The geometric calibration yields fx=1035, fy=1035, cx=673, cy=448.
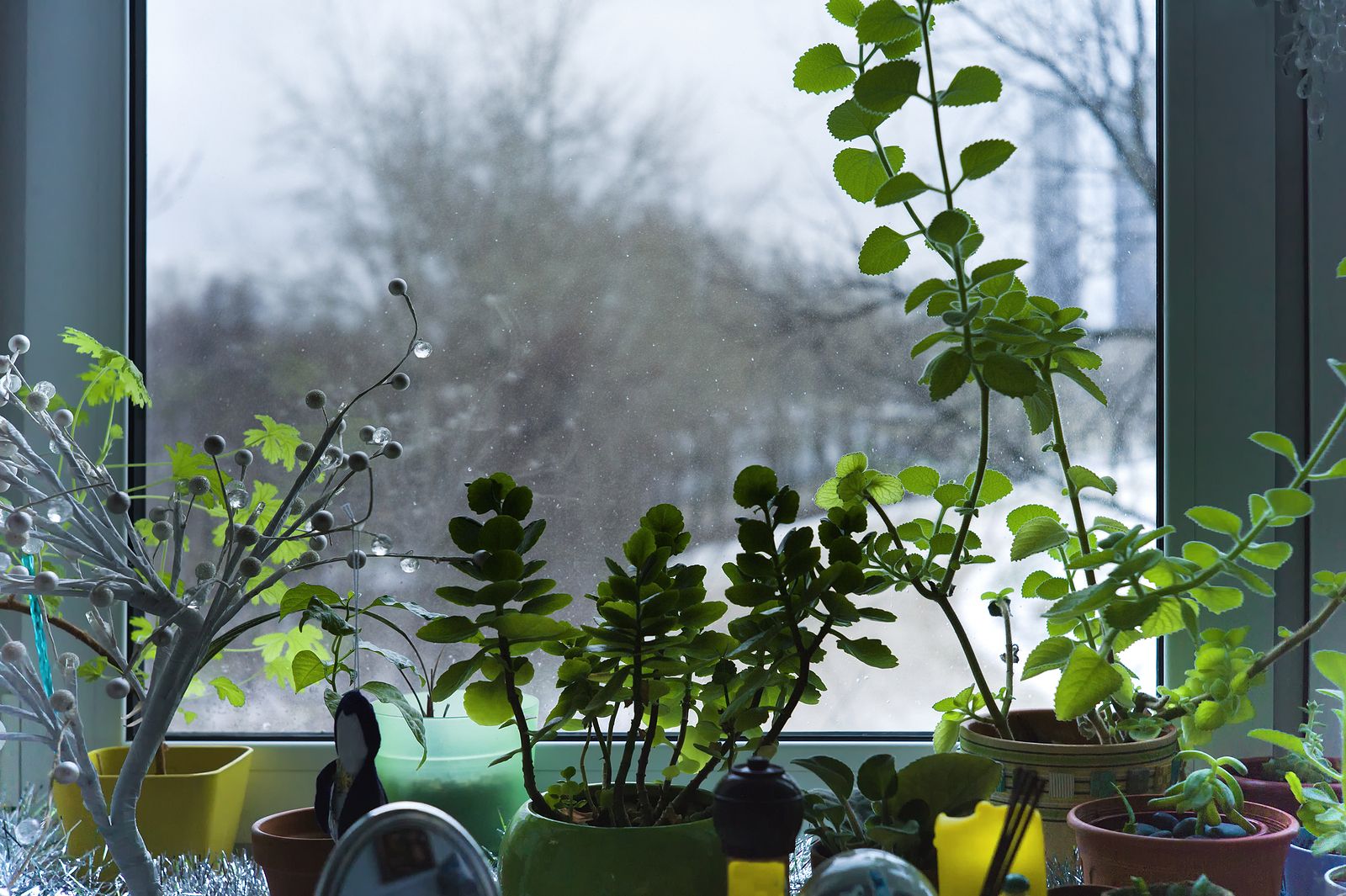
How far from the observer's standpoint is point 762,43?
3.31 ft

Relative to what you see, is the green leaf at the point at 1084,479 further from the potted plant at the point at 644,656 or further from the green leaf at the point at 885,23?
the green leaf at the point at 885,23

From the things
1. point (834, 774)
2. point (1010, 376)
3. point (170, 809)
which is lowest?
point (170, 809)

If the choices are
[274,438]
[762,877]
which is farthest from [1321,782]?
[274,438]

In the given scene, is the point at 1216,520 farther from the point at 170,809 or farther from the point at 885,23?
the point at 170,809

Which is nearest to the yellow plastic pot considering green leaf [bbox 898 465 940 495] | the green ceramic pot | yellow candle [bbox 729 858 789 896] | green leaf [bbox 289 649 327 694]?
green leaf [bbox 289 649 327 694]

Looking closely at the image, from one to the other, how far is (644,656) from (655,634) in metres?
0.02

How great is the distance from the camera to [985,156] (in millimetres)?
718

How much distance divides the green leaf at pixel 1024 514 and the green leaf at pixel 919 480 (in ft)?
0.26

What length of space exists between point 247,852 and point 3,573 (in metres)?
0.35

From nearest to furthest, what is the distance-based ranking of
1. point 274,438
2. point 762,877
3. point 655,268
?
point 762,877 < point 274,438 < point 655,268

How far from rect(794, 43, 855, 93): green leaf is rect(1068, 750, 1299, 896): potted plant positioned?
0.54 meters

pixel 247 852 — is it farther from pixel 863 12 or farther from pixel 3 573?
pixel 863 12

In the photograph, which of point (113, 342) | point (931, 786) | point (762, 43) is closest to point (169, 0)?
point (113, 342)

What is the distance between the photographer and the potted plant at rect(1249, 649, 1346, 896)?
2.29ft
